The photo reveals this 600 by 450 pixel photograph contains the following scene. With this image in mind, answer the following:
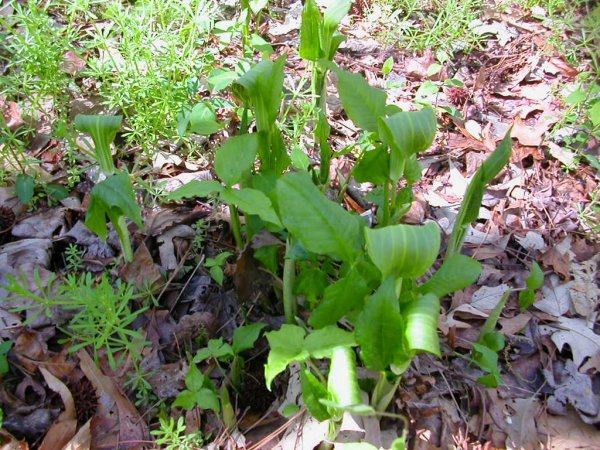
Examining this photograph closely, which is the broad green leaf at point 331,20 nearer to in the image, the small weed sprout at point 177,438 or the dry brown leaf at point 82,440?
the small weed sprout at point 177,438

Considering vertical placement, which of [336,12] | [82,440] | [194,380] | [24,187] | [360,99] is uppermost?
[336,12]

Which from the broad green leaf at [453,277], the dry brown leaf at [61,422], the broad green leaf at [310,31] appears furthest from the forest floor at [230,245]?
the broad green leaf at [453,277]

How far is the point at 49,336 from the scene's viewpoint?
64.2 inches

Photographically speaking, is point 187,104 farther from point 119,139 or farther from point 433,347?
point 433,347

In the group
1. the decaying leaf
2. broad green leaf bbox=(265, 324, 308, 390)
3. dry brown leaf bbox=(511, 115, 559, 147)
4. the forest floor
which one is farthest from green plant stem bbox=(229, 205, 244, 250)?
dry brown leaf bbox=(511, 115, 559, 147)

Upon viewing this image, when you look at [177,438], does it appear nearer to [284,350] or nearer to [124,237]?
[284,350]

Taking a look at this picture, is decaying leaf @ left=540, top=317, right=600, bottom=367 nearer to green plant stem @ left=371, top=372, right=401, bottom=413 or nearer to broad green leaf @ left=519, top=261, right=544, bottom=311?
broad green leaf @ left=519, top=261, right=544, bottom=311

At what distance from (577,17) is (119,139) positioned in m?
2.81

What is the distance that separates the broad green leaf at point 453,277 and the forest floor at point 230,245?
1.07 feet

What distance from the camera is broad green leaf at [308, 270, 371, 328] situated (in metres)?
1.25

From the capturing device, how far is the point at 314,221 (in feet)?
4.15

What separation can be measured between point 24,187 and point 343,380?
1.42m

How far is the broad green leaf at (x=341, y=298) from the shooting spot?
1.25 m

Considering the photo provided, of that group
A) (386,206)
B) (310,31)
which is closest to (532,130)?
(386,206)
